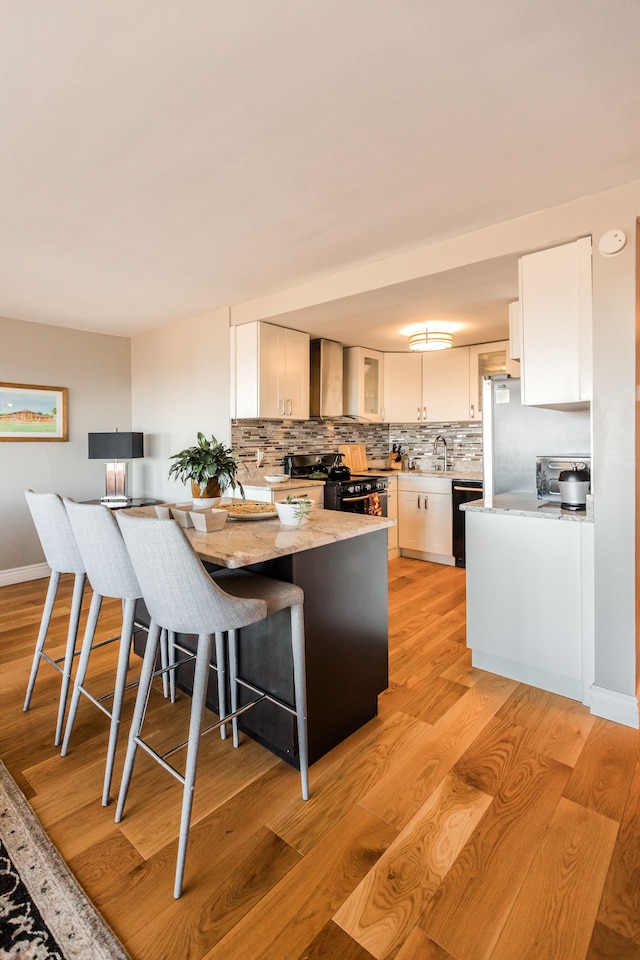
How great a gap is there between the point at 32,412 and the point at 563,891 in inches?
197

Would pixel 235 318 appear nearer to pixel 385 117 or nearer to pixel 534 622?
pixel 385 117

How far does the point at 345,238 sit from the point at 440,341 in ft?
6.02

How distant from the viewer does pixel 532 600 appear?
99.5 inches

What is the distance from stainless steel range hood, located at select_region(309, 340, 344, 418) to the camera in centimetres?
478

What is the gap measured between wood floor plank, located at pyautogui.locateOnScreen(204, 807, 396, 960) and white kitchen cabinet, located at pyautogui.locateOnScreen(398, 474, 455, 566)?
11.3ft

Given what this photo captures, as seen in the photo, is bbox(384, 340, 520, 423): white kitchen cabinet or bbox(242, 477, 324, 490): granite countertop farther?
bbox(384, 340, 520, 423): white kitchen cabinet

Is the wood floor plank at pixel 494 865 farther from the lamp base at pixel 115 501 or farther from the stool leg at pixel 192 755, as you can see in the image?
the lamp base at pixel 115 501

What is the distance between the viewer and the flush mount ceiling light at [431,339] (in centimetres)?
430

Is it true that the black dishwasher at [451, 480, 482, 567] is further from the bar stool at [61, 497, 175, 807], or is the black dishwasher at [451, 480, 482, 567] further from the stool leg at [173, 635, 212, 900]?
the stool leg at [173, 635, 212, 900]

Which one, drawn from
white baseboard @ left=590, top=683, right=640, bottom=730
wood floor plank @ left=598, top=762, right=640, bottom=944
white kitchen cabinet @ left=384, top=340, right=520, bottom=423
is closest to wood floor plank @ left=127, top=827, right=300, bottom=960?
wood floor plank @ left=598, top=762, right=640, bottom=944

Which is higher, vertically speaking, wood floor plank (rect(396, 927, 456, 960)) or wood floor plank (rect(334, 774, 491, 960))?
wood floor plank (rect(334, 774, 491, 960))

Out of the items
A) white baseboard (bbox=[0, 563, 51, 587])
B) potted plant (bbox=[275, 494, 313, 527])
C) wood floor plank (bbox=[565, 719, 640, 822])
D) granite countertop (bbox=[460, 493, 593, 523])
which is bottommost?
wood floor plank (bbox=[565, 719, 640, 822])

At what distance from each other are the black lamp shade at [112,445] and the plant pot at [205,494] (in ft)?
9.37

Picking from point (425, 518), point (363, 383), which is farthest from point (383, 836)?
point (363, 383)
